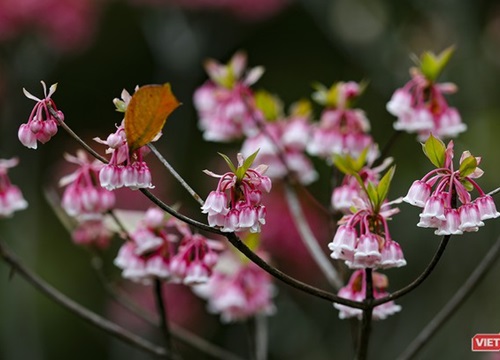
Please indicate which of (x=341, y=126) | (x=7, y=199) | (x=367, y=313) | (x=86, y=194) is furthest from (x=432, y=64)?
(x=7, y=199)

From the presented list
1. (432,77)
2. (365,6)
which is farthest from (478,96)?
(432,77)

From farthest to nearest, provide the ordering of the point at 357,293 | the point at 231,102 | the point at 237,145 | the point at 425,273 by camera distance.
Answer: the point at 237,145, the point at 231,102, the point at 357,293, the point at 425,273

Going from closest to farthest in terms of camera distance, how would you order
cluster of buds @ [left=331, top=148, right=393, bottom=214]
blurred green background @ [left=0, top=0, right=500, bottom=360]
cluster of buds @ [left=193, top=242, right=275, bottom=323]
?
cluster of buds @ [left=331, top=148, right=393, bottom=214] → cluster of buds @ [left=193, top=242, right=275, bottom=323] → blurred green background @ [left=0, top=0, right=500, bottom=360]

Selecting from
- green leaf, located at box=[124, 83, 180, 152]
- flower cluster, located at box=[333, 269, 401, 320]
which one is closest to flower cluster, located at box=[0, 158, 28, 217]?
green leaf, located at box=[124, 83, 180, 152]

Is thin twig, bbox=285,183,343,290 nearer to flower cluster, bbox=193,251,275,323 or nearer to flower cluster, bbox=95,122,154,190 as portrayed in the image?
flower cluster, bbox=193,251,275,323

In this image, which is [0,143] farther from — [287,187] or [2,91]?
[287,187]

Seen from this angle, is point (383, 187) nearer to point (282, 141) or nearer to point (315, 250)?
point (315, 250)
